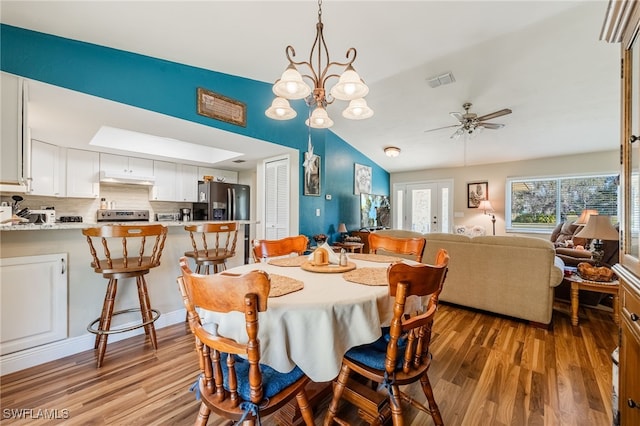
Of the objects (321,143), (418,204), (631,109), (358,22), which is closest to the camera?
(631,109)

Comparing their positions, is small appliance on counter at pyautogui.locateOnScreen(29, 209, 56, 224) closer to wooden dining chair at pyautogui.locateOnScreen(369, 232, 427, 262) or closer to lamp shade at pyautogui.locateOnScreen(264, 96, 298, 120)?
lamp shade at pyautogui.locateOnScreen(264, 96, 298, 120)

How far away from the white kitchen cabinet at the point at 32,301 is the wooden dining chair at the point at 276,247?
1.50 meters

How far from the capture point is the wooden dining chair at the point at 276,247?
197cm

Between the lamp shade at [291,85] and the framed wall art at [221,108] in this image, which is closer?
Answer: the lamp shade at [291,85]

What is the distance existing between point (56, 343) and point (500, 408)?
309 centimetres

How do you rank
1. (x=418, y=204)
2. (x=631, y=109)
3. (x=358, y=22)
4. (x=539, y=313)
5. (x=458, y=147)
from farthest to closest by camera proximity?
(x=418, y=204) → (x=458, y=147) → (x=539, y=313) → (x=358, y=22) → (x=631, y=109)

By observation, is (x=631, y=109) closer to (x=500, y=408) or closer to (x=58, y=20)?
(x=500, y=408)

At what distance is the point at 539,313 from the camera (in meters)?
2.56

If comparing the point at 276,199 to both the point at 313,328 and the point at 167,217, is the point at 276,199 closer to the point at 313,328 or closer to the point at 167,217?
the point at 167,217

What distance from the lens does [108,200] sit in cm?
438

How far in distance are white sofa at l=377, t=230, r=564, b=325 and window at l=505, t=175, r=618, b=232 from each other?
11.3 ft

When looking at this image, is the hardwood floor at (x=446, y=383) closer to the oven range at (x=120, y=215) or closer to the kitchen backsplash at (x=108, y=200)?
the oven range at (x=120, y=215)

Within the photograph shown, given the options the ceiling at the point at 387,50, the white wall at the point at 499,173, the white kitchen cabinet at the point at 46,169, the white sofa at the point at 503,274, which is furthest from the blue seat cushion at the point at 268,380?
the white wall at the point at 499,173

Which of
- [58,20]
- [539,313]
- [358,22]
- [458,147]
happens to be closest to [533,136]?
[458,147]
